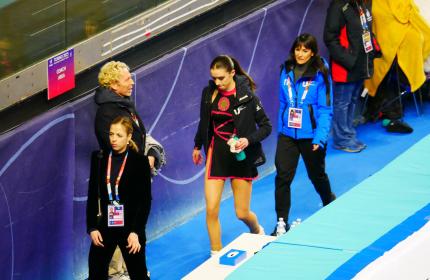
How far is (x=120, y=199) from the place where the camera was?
7.97 metres

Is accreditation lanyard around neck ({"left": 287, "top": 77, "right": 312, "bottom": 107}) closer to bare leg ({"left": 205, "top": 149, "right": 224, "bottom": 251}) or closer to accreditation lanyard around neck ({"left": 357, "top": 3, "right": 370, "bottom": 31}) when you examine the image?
bare leg ({"left": 205, "top": 149, "right": 224, "bottom": 251})

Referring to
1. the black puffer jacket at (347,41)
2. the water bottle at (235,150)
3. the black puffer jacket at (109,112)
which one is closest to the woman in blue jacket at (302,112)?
the water bottle at (235,150)

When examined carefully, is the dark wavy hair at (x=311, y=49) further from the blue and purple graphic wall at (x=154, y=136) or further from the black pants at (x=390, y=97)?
the black pants at (x=390, y=97)

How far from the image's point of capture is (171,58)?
9.72 metres

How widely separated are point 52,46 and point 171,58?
53.1 inches

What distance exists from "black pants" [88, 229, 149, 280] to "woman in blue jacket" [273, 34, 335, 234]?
1675 millimetres

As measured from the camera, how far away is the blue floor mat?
31.0 ft

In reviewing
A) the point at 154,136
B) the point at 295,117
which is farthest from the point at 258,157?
the point at 154,136

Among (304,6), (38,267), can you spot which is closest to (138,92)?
(38,267)

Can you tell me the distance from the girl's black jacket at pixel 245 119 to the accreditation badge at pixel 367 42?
280 centimetres

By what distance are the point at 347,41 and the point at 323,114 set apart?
224cm

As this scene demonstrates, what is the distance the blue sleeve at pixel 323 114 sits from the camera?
30.0 feet

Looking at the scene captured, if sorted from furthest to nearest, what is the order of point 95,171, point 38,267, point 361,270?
point 38,267 → point 95,171 → point 361,270

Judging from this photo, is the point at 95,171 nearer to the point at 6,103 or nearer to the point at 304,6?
the point at 6,103
